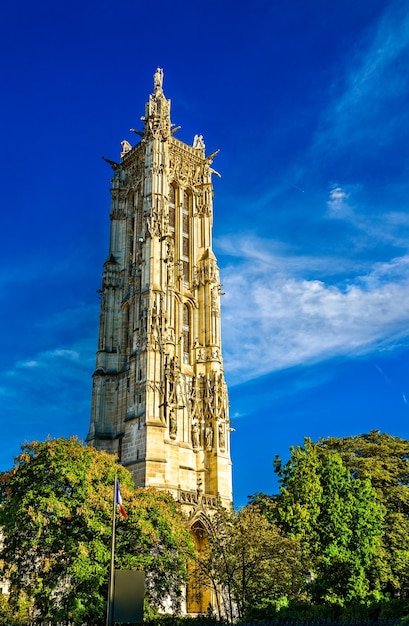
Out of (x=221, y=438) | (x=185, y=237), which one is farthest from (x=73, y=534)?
(x=185, y=237)

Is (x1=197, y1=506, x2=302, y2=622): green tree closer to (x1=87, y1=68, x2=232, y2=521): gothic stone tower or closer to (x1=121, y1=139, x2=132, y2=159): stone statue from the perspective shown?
(x1=87, y1=68, x2=232, y2=521): gothic stone tower

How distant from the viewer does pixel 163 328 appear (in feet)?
152

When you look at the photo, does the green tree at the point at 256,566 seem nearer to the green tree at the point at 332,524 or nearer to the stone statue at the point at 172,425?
the green tree at the point at 332,524

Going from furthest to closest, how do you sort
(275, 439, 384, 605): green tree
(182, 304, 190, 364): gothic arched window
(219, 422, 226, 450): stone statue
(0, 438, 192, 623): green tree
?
(182, 304, 190, 364): gothic arched window → (219, 422, 226, 450): stone statue → (275, 439, 384, 605): green tree → (0, 438, 192, 623): green tree

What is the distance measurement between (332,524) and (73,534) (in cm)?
1553

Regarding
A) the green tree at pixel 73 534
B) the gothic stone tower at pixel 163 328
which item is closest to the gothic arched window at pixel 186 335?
the gothic stone tower at pixel 163 328

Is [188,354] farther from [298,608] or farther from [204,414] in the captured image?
[298,608]

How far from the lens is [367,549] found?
118 feet

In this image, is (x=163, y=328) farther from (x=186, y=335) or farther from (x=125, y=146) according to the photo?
(x=125, y=146)

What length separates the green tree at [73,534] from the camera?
25.9 meters

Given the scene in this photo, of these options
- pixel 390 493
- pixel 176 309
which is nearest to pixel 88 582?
pixel 390 493

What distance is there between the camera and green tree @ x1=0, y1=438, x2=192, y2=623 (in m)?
25.9

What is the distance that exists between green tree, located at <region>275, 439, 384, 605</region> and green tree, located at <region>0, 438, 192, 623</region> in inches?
307

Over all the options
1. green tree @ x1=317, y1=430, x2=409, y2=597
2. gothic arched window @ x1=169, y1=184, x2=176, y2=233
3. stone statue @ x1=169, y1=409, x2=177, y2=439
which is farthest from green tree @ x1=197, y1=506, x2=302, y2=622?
gothic arched window @ x1=169, y1=184, x2=176, y2=233
